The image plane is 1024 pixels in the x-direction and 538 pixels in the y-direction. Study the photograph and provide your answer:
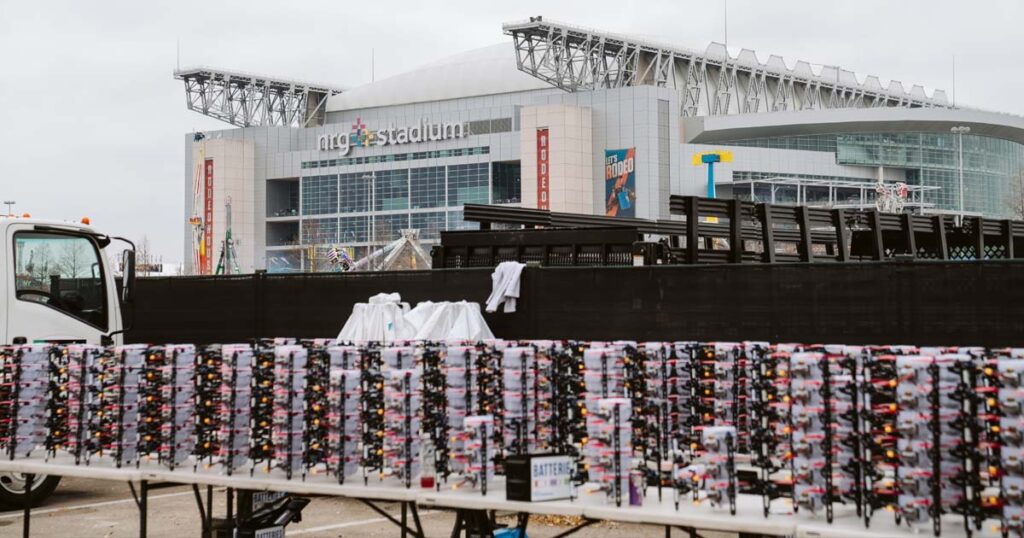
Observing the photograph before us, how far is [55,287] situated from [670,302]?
30.7 ft

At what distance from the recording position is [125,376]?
33.3 ft

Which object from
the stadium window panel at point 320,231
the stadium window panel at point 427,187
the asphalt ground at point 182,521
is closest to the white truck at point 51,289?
the asphalt ground at point 182,521

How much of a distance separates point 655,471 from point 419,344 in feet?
7.93

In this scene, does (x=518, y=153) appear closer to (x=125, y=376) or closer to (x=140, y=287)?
(x=140, y=287)

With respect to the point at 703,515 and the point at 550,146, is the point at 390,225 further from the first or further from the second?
the point at 703,515

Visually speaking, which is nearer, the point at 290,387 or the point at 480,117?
the point at 290,387

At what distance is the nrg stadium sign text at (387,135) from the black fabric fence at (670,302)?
92.7 metres

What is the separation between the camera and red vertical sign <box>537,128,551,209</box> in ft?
348

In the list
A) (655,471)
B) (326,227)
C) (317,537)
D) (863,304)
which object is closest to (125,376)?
(317,537)

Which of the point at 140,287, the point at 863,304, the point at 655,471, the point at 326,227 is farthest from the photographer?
the point at 326,227

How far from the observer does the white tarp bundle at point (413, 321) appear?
19844mm

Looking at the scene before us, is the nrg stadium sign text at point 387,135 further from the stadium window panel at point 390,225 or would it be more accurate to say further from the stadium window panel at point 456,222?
the stadium window panel at point 456,222

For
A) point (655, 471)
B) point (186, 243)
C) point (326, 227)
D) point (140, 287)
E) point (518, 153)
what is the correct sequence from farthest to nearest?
point (186, 243)
point (326, 227)
point (518, 153)
point (140, 287)
point (655, 471)

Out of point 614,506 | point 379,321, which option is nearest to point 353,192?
point 379,321
